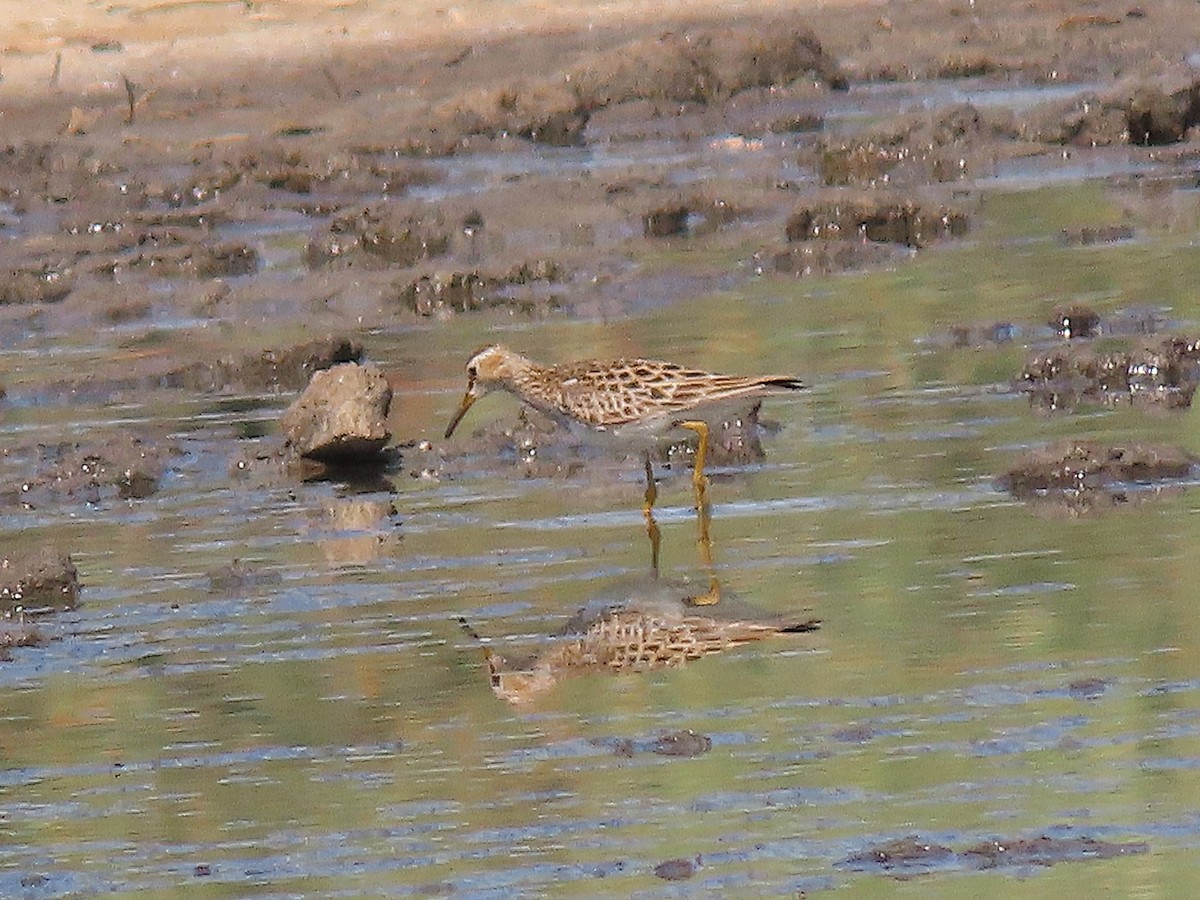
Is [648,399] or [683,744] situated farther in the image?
[648,399]

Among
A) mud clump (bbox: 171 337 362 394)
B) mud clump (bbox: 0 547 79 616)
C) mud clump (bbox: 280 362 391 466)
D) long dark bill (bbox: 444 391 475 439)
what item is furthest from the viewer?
mud clump (bbox: 171 337 362 394)

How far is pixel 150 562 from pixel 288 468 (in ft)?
4.71

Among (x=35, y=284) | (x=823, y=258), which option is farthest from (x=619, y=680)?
(x=35, y=284)

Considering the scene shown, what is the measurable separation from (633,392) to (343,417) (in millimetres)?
1251

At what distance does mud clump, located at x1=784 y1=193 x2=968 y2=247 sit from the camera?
14500 millimetres

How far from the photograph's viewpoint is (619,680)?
22.6 feet

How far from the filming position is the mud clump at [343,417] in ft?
32.8

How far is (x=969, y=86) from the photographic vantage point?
20703mm

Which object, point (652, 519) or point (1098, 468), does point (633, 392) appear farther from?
point (1098, 468)

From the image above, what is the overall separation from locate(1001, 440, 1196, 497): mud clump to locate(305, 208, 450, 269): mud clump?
266 inches

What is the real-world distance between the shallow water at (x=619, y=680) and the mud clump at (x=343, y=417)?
0.19 m

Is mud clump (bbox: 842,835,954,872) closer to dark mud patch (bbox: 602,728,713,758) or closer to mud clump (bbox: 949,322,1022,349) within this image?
dark mud patch (bbox: 602,728,713,758)

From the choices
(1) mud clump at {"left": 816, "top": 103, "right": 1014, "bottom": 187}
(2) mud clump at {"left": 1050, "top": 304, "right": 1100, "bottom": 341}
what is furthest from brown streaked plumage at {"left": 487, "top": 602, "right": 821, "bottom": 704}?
(1) mud clump at {"left": 816, "top": 103, "right": 1014, "bottom": 187}

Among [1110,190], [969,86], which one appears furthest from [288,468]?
[969,86]
